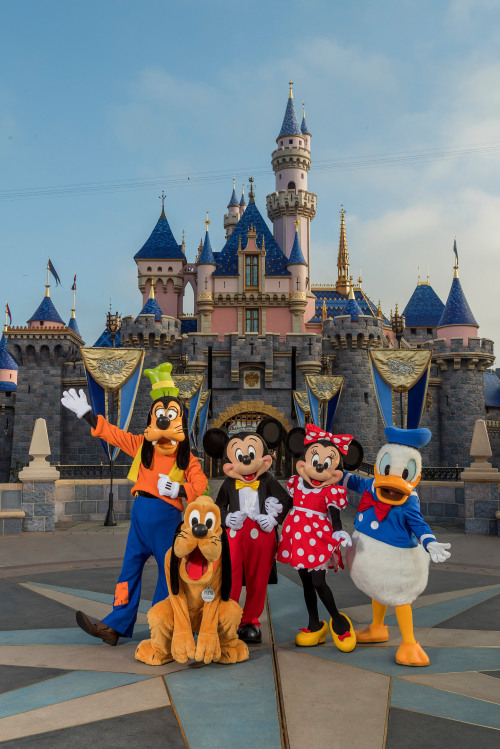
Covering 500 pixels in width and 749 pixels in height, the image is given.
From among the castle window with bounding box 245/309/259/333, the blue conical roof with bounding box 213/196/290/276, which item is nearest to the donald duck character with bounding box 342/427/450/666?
the castle window with bounding box 245/309/259/333

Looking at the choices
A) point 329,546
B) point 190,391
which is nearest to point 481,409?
point 190,391

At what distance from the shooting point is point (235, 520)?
13.1 feet

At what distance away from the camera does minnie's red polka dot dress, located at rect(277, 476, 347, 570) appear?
3.90 metres

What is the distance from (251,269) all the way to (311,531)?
21.8 m

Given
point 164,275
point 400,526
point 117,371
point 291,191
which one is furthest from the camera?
point 291,191

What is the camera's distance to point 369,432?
69.1 ft

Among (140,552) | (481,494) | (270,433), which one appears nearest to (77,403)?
(140,552)

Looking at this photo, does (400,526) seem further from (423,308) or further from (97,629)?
A: (423,308)

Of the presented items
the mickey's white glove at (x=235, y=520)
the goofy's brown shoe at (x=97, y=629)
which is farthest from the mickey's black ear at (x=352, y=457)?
the goofy's brown shoe at (x=97, y=629)

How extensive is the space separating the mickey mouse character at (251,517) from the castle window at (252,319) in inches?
806

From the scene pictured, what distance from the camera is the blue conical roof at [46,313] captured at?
24.2 meters

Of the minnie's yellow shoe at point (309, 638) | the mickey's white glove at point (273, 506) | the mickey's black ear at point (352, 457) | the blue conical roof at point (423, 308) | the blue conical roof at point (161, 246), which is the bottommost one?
the minnie's yellow shoe at point (309, 638)

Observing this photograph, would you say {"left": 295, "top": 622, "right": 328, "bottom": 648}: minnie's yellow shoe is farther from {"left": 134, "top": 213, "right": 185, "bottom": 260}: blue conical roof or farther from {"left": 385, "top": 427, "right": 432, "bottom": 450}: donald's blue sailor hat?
{"left": 134, "top": 213, "right": 185, "bottom": 260}: blue conical roof

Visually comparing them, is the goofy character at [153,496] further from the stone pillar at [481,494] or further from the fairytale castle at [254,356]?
the fairytale castle at [254,356]
